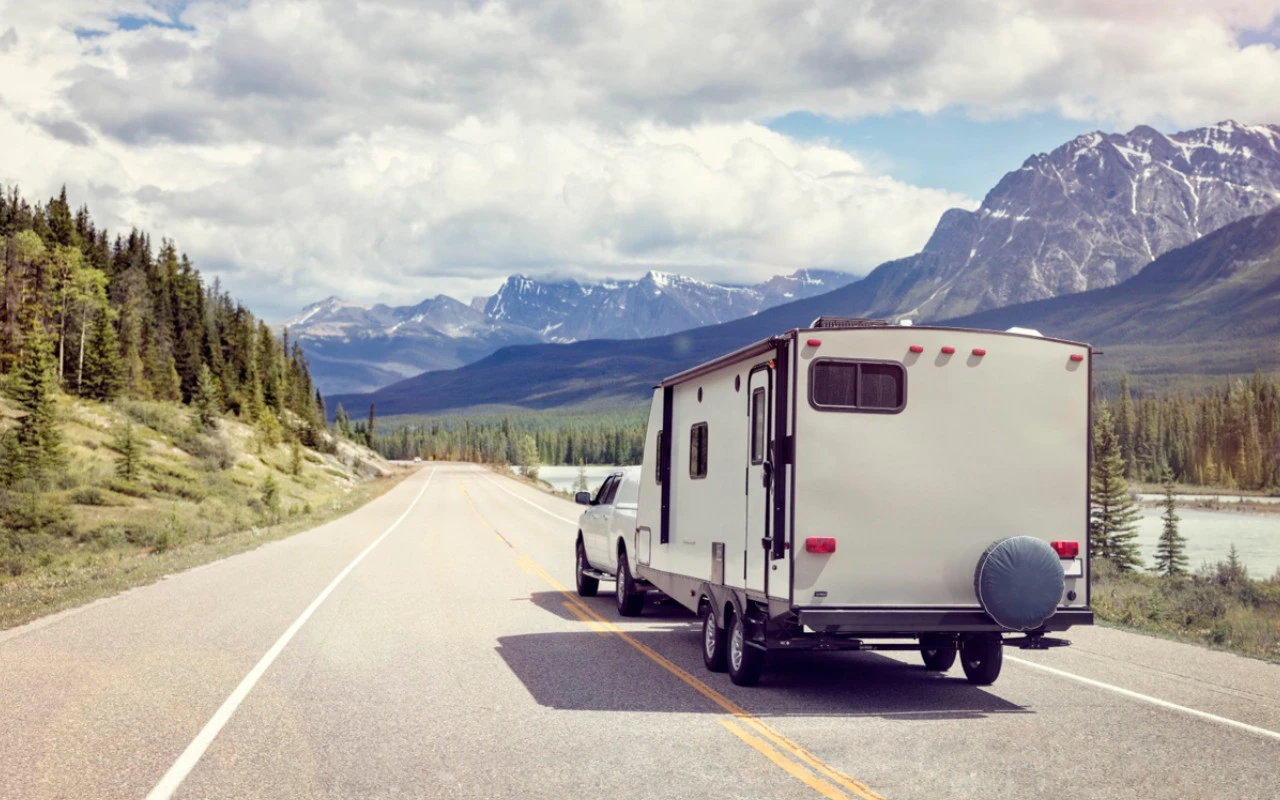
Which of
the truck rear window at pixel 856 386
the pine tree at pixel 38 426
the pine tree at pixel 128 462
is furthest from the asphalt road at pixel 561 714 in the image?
the pine tree at pixel 128 462

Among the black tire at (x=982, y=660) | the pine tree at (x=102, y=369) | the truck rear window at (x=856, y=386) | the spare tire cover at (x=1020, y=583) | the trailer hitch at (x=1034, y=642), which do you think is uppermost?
the pine tree at (x=102, y=369)

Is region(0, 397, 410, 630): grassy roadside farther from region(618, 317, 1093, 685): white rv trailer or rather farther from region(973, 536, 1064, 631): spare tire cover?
region(973, 536, 1064, 631): spare tire cover

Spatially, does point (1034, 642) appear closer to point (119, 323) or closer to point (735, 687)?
point (735, 687)

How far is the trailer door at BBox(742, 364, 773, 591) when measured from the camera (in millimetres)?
9750

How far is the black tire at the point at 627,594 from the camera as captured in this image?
15312mm

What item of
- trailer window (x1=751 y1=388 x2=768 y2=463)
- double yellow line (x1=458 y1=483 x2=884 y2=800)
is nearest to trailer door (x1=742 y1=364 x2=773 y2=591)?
trailer window (x1=751 y1=388 x2=768 y2=463)

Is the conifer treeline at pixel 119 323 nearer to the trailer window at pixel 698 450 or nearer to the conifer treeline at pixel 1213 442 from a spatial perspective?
the trailer window at pixel 698 450

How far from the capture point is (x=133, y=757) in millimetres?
7457

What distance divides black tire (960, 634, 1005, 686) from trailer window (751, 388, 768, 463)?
2565 millimetres

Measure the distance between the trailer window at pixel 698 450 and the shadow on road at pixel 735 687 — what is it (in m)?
1.92

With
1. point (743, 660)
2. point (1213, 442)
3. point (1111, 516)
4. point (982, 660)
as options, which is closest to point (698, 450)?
point (743, 660)

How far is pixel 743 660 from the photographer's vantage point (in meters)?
10.4

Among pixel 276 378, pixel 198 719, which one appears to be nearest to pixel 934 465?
pixel 198 719

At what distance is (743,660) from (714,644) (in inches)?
33.3
